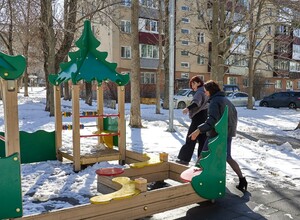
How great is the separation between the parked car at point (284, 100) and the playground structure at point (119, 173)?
85.4 feet

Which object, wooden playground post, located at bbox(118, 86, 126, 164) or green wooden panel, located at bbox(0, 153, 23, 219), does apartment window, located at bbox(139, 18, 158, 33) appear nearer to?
wooden playground post, located at bbox(118, 86, 126, 164)

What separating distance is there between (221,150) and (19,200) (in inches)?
108

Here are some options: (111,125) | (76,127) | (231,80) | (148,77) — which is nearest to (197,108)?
(111,125)

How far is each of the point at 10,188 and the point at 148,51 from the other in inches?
1342

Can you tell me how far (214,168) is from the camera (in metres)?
4.98

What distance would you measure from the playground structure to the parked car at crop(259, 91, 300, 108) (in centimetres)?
2603

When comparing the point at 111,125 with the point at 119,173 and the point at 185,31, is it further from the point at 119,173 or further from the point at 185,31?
the point at 185,31

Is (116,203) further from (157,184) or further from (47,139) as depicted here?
(47,139)

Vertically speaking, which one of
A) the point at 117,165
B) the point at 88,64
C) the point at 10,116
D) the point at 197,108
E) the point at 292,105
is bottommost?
the point at 292,105

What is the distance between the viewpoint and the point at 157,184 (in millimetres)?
6074

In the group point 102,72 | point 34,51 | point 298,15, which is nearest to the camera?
point 102,72

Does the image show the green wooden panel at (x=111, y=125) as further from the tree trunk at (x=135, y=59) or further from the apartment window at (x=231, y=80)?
the apartment window at (x=231, y=80)

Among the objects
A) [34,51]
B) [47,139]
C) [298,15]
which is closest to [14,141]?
[47,139]

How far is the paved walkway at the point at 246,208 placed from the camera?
4633mm
